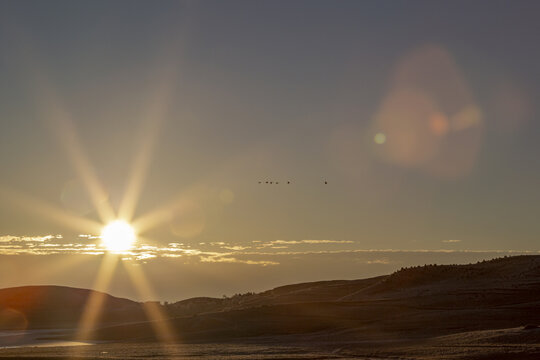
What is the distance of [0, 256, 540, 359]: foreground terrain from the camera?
28.0m

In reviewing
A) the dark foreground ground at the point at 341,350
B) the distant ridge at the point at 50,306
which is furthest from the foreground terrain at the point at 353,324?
the distant ridge at the point at 50,306

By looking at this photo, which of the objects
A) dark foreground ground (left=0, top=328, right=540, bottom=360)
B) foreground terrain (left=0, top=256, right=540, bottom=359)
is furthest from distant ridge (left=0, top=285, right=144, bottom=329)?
dark foreground ground (left=0, top=328, right=540, bottom=360)

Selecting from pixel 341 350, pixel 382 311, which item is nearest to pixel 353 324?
pixel 382 311

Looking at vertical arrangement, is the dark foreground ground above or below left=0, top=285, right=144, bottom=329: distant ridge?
below

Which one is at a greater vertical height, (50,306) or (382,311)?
(50,306)

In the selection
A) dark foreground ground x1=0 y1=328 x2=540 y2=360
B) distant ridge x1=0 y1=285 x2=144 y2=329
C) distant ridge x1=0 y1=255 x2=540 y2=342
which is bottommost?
dark foreground ground x1=0 y1=328 x2=540 y2=360

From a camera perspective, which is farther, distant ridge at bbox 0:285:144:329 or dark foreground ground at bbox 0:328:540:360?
distant ridge at bbox 0:285:144:329

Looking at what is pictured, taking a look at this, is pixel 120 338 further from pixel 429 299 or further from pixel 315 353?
pixel 429 299

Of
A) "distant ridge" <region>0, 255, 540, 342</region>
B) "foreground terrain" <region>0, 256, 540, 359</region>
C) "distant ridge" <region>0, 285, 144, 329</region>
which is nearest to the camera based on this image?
"foreground terrain" <region>0, 256, 540, 359</region>

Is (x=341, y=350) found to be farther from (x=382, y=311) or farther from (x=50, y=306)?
(x=50, y=306)

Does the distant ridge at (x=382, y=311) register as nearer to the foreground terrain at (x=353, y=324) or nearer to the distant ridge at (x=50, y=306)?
the foreground terrain at (x=353, y=324)

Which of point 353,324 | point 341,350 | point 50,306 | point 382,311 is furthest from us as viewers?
point 50,306

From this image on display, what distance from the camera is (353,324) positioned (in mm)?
39625

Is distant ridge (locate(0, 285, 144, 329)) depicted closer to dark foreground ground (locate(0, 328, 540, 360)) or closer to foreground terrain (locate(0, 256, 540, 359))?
foreground terrain (locate(0, 256, 540, 359))
